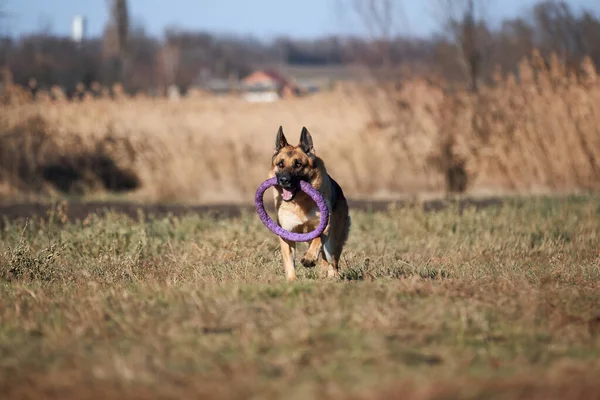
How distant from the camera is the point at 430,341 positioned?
20.2ft

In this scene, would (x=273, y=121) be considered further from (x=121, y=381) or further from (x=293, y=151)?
(x=121, y=381)

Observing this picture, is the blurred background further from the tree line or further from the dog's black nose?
the dog's black nose

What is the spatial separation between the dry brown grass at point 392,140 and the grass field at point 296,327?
843 cm

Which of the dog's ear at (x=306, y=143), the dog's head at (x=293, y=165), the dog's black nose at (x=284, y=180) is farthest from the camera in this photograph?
the dog's ear at (x=306, y=143)

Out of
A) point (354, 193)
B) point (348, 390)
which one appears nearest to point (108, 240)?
point (348, 390)

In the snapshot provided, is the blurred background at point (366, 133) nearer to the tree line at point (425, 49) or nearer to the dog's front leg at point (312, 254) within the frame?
the tree line at point (425, 49)

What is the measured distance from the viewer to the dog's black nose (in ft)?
28.7

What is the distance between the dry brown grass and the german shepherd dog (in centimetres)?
1036

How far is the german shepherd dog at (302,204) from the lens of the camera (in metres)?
8.91

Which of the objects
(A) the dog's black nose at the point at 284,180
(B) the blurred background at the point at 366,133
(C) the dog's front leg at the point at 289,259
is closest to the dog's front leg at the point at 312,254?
(C) the dog's front leg at the point at 289,259

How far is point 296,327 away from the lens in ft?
20.4

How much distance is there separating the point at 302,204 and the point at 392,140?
466 inches

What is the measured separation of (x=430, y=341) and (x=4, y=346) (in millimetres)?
2749

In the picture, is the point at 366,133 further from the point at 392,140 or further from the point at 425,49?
the point at 425,49
